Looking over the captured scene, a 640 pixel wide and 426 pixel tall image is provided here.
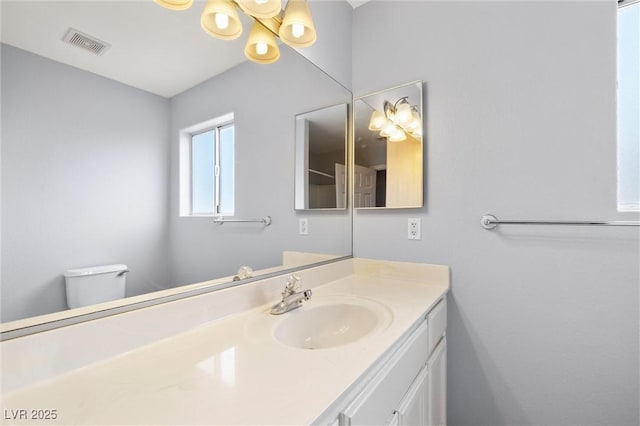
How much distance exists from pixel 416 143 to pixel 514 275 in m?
0.77

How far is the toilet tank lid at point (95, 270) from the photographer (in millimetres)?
654

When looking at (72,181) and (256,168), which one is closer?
(72,181)

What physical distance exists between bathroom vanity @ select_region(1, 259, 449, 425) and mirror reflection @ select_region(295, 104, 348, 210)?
0.55 m

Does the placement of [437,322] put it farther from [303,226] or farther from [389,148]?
[389,148]

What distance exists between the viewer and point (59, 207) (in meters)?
0.63

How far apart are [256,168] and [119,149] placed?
50 centimetres

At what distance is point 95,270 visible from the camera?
69cm

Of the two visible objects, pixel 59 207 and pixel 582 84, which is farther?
pixel 582 84

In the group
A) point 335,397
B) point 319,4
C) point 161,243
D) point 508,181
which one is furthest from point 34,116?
point 508,181

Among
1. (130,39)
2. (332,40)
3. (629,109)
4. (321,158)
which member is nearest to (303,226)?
(321,158)

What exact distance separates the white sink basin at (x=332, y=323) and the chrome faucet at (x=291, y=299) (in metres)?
0.03

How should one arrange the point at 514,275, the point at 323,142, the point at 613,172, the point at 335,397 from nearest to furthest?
the point at 335,397
the point at 613,172
the point at 514,275
the point at 323,142

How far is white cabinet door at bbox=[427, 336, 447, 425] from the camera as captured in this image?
112 cm

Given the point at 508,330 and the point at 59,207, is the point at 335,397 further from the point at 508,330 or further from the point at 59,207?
the point at 508,330
